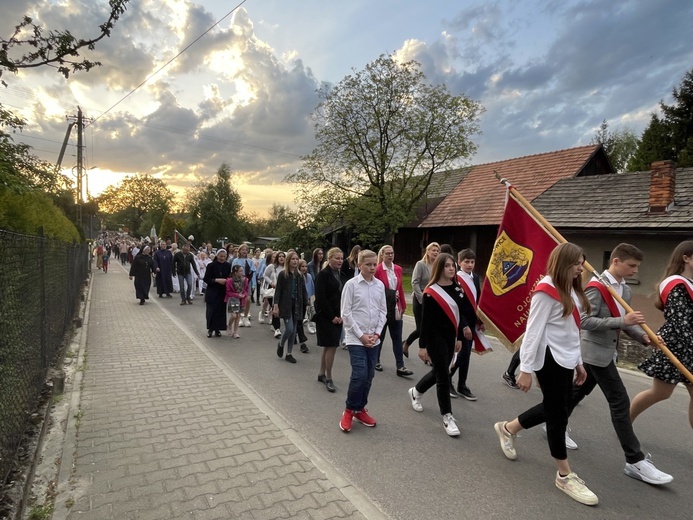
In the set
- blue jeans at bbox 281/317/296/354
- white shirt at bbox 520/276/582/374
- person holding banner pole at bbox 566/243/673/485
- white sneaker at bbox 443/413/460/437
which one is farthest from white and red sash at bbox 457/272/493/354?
blue jeans at bbox 281/317/296/354

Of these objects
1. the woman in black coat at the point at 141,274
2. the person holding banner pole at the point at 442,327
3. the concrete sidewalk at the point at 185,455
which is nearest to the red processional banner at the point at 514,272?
the person holding banner pole at the point at 442,327

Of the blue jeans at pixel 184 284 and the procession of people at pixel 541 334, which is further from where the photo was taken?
the blue jeans at pixel 184 284

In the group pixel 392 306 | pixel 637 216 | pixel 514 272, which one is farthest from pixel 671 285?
pixel 637 216

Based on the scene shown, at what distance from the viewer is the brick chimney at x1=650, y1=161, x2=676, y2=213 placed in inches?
476

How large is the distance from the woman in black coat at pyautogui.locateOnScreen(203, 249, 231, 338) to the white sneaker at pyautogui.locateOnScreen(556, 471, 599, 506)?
6836mm

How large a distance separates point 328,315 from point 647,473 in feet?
11.7

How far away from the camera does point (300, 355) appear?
7434mm

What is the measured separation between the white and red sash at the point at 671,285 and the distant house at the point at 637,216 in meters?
7.96

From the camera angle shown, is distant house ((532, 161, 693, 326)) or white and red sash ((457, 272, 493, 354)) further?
distant house ((532, 161, 693, 326))

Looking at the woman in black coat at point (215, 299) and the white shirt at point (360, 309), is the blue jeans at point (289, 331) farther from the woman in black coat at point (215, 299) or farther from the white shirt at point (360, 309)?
the white shirt at point (360, 309)

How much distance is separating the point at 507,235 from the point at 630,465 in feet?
8.00

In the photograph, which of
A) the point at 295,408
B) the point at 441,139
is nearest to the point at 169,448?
the point at 295,408

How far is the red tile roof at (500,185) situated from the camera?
21.8 meters

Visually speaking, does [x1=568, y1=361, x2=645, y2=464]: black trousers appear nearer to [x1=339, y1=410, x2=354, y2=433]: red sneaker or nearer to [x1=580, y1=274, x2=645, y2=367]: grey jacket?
[x1=580, y1=274, x2=645, y2=367]: grey jacket
